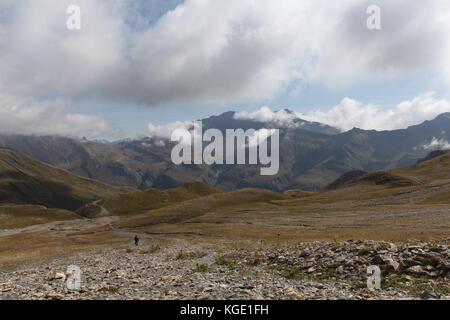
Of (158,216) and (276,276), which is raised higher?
(276,276)

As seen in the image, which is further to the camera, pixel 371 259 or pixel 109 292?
pixel 371 259

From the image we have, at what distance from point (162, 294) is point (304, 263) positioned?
11.9 m

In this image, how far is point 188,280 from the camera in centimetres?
2100

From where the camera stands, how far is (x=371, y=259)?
20547mm
